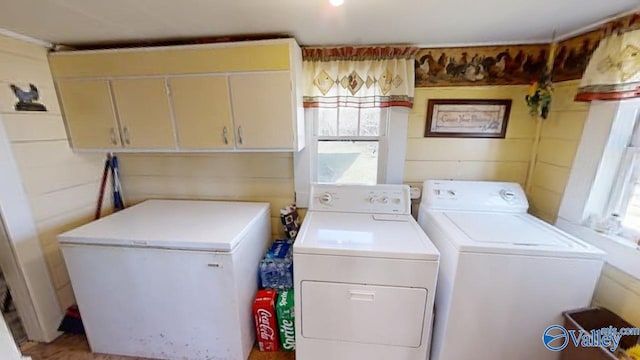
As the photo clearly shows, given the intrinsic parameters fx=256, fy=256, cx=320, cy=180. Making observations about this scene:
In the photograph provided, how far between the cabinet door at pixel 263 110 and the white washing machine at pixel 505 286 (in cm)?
119

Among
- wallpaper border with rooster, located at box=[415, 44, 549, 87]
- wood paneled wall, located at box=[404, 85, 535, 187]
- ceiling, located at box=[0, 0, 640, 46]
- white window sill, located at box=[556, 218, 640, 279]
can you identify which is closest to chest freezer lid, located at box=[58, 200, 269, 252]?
ceiling, located at box=[0, 0, 640, 46]

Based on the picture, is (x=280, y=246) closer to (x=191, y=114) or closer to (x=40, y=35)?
(x=191, y=114)

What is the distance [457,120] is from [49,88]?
295 centimetres

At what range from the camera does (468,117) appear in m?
1.94

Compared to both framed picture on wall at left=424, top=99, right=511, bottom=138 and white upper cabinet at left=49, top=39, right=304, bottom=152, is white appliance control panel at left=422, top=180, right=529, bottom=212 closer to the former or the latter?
framed picture on wall at left=424, top=99, right=511, bottom=138

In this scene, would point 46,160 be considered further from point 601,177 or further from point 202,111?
point 601,177

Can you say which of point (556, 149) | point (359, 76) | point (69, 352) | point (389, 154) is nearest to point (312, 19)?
point (359, 76)

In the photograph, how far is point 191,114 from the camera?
1.78 meters

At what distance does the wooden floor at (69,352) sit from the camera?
67.6 inches

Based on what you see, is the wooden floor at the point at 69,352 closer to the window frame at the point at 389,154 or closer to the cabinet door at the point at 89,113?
the window frame at the point at 389,154

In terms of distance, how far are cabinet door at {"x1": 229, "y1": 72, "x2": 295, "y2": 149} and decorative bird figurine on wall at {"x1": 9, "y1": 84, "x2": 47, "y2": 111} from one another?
1300 millimetres

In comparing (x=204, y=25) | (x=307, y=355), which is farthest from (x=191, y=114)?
(x=307, y=355)

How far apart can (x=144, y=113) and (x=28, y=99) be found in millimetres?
675

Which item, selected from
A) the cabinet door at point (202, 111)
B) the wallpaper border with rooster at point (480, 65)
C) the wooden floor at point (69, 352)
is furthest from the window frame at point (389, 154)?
the wooden floor at point (69, 352)
